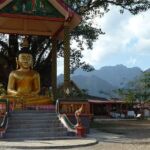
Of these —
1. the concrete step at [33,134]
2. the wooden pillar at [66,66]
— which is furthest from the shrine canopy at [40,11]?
the concrete step at [33,134]

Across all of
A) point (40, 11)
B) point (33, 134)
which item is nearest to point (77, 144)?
point (33, 134)

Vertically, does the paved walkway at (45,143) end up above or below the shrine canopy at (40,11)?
below

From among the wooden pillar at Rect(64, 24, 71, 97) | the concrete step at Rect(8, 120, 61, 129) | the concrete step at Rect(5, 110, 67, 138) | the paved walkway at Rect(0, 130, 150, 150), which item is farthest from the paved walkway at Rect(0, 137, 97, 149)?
the wooden pillar at Rect(64, 24, 71, 97)

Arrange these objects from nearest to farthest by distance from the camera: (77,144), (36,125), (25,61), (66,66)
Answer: (77,144) < (36,125) < (66,66) < (25,61)

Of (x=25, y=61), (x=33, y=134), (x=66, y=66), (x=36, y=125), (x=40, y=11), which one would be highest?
(x=40, y=11)

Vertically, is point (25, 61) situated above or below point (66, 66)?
above

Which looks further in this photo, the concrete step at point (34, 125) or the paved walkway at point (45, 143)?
the concrete step at point (34, 125)

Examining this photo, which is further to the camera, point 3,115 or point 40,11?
point 40,11

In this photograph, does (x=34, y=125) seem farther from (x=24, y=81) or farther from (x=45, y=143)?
(x=24, y=81)

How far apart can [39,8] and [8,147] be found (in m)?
7.53

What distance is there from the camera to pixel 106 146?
40.7 feet

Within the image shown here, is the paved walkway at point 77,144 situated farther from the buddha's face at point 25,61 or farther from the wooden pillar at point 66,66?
the buddha's face at point 25,61

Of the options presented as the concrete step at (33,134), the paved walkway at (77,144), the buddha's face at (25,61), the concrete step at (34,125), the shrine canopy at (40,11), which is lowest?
the paved walkway at (77,144)

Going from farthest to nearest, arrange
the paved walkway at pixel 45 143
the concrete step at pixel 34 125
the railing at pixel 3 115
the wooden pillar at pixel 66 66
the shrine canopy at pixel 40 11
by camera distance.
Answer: the shrine canopy at pixel 40 11, the wooden pillar at pixel 66 66, the concrete step at pixel 34 125, the railing at pixel 3 115, the paved walkway at pixel 45 143
